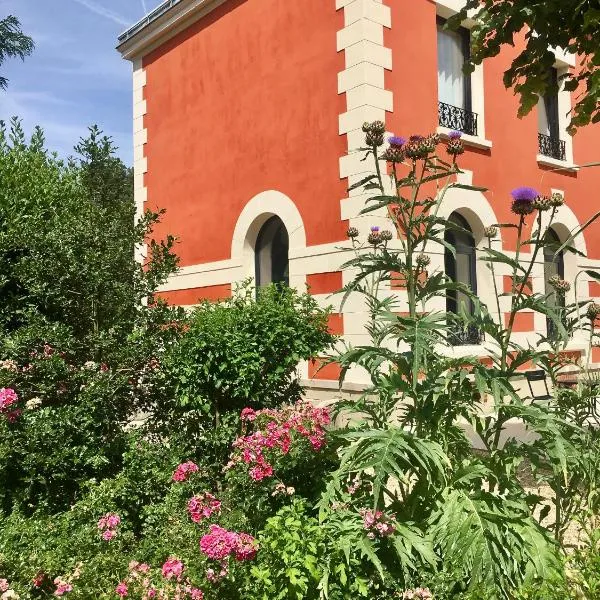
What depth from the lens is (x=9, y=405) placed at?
396 centimetres

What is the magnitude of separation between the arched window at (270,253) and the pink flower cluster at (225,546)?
6.41 meters

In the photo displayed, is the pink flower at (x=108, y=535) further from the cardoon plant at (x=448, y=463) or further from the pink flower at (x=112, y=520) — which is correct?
the cardoon plant at (x=448, y=463)

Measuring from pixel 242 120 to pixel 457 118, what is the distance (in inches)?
133

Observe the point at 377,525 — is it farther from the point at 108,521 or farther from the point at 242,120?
the point at 242,120

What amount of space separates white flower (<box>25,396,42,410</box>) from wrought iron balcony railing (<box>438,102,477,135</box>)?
6619 mm

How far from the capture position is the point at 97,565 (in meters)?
3.10

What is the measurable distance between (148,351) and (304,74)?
5418 mm

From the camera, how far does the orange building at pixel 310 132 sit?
24.8ft

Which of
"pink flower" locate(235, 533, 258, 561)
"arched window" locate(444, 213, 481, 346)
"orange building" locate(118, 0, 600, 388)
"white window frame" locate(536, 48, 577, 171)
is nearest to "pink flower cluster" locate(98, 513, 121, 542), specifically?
"pink flower" locate(235, 533, 258, 561)

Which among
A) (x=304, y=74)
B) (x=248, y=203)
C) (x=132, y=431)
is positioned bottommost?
(x=132, y=431)

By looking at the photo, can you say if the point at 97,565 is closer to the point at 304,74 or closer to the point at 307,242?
the point at 307,242

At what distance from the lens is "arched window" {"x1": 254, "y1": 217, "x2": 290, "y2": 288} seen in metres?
9.14

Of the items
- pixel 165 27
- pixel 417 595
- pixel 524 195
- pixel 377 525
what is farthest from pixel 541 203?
pixel 165 27

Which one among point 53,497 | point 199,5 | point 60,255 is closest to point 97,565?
point 53,497
